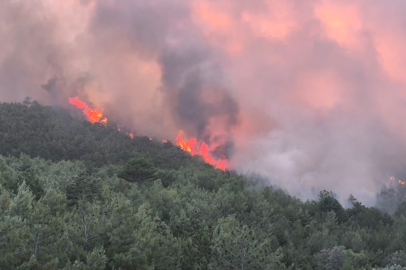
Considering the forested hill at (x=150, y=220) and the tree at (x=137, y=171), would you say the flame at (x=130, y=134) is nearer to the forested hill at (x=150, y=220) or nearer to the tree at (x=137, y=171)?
the forested hill at (x=150, y=220)

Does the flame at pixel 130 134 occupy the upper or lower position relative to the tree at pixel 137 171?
upper

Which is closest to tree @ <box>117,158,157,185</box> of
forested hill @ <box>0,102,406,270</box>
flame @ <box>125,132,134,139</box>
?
forested hill @ <box>0,102,406,270</box>

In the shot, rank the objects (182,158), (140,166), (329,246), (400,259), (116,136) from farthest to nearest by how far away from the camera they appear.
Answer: (116,136) < (182,158) < (140,166) < (329,246) < (400,259)

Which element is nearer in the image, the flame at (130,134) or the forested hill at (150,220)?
the forested hill at (150,220)

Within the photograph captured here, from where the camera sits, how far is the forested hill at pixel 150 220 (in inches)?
941

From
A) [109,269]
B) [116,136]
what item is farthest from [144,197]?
[116,136]

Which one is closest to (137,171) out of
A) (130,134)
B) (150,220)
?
(150,220)

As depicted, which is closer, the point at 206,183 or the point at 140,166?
the point at 140,166

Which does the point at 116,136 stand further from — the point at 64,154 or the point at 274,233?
the point at 274,233

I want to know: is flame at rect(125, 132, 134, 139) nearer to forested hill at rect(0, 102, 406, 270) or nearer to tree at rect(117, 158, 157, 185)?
forested hill at rect(0, 102, 406, 270)

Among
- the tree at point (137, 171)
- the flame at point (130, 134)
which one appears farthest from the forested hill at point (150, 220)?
the flame at point (130, 134)

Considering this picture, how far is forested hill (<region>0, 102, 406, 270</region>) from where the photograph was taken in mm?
23891

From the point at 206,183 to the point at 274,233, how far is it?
1215 inches

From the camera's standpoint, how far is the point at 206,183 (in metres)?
91.8
